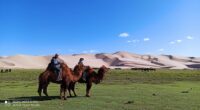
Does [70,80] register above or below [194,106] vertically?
above

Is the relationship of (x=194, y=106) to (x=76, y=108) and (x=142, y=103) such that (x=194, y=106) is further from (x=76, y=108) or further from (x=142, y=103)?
(x=76, y=108)

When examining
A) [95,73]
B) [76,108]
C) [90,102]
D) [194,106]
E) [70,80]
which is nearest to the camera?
[76,108]

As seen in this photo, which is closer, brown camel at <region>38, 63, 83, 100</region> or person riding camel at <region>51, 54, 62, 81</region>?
person riding camel at <region>51, 54, 62, 81</region>

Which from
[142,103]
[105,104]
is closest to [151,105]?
[142,103]

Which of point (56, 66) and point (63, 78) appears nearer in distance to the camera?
point (56, 66)

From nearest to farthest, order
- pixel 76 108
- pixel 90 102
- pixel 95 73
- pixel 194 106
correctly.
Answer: pixel 76 108 → pixel 194 106 → pixel 90 102 → pixel 95 73

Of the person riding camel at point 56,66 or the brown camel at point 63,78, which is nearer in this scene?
the person riding camel at point 56,66

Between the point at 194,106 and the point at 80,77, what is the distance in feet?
28.8

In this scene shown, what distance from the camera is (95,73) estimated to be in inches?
1140

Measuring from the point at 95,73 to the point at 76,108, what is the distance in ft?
26.5

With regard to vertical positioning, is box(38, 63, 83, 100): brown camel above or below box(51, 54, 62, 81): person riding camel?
below

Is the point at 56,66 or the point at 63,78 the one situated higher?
the point at 56,66

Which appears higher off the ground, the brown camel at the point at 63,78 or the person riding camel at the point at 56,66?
the person riding camel at the point at 56,66

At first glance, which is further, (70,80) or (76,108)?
(70,80)
